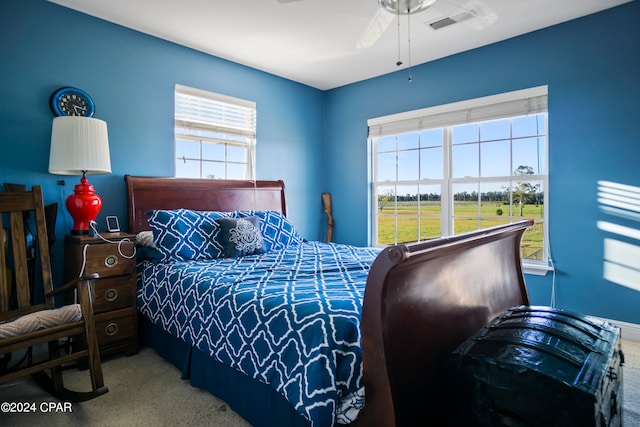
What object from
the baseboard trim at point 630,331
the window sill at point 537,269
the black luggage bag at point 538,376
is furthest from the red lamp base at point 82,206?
the baseboard trim at point 630,331

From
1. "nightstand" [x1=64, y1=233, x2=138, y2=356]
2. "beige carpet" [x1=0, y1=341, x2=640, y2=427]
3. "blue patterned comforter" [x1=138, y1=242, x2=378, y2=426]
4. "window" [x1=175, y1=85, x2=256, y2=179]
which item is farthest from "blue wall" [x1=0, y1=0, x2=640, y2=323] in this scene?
"blue patterned comforter" [x1=138, y1=242, x2=378, y2=426]

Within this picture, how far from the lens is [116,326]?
250cm

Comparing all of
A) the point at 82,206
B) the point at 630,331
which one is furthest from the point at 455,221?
the point at 82,206

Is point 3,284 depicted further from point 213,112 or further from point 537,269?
point 537,269

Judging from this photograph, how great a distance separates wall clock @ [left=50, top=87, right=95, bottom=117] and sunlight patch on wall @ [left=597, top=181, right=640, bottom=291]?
13.5 ft

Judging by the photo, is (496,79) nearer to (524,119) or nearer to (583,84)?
(524,119)

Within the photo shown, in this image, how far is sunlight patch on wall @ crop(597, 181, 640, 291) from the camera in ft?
9.05

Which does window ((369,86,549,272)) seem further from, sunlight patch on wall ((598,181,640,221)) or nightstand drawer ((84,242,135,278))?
nightstand drawer ((84,242,135,278))

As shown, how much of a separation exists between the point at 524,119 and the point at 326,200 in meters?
2.41

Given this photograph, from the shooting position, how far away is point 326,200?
4.78m

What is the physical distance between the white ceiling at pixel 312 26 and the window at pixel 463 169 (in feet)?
1.96

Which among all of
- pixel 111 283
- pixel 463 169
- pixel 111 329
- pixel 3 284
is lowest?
pixel 111 329

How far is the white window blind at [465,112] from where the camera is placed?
127 inches

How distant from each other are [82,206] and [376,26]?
2384 mm
